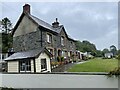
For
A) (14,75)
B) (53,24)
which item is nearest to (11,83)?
(14,75)

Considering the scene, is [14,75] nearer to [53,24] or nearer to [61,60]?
[61,60]

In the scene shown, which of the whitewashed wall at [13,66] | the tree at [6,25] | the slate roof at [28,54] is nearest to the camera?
the slate roof at [28,54]

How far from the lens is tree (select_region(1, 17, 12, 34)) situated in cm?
815

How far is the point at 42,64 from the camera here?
743 centimetres

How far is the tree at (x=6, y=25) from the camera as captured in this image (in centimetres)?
815

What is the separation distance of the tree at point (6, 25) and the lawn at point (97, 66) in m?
3.34

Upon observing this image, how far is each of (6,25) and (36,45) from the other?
6.77 ft

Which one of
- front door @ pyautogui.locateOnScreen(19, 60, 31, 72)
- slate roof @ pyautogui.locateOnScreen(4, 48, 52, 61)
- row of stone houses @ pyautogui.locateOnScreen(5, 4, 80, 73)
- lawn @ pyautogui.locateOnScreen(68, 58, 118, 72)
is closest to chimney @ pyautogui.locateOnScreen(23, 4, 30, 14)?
row of stone houses @ pyautogui.locateOnScreen(5, 4, 80, 73)

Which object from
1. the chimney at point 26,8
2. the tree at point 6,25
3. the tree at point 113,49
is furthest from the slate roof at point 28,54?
the tree at point 113,49

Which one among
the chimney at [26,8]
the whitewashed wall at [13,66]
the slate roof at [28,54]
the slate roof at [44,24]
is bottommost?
the whitewashed wall at [13,66]

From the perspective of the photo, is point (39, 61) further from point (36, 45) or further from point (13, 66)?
point (13, 66)

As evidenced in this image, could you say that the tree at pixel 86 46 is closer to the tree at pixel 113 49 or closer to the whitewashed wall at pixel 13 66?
the tree at pixel 113 49

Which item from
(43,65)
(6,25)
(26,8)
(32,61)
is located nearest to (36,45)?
(32,61)

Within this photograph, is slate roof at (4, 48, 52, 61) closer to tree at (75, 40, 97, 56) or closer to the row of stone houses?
the row of stone houses
